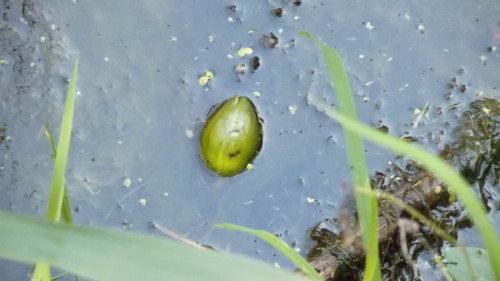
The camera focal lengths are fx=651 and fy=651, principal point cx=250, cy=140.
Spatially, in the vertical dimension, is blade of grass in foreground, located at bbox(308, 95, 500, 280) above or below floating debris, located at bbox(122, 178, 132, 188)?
below

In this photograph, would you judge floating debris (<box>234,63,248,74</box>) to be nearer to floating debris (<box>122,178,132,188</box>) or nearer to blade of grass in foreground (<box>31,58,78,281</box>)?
floating debris (<box>122,178,132,188</box>)

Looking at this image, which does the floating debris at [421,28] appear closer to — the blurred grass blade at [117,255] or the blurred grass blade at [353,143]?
the blurred grass blade at [353,143]

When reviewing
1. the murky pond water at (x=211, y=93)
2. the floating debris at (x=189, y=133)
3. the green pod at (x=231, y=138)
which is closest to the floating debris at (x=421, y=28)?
the murky pond water at (x=211, y=93)

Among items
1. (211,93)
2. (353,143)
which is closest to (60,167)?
(353,143)

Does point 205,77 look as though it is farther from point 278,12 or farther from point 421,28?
point 421,28

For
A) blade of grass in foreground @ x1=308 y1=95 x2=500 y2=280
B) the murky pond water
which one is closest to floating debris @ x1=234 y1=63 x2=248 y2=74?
the murky pond water

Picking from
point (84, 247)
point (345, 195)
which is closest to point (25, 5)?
point (345, 195)

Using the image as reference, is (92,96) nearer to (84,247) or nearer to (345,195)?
(345,195)
